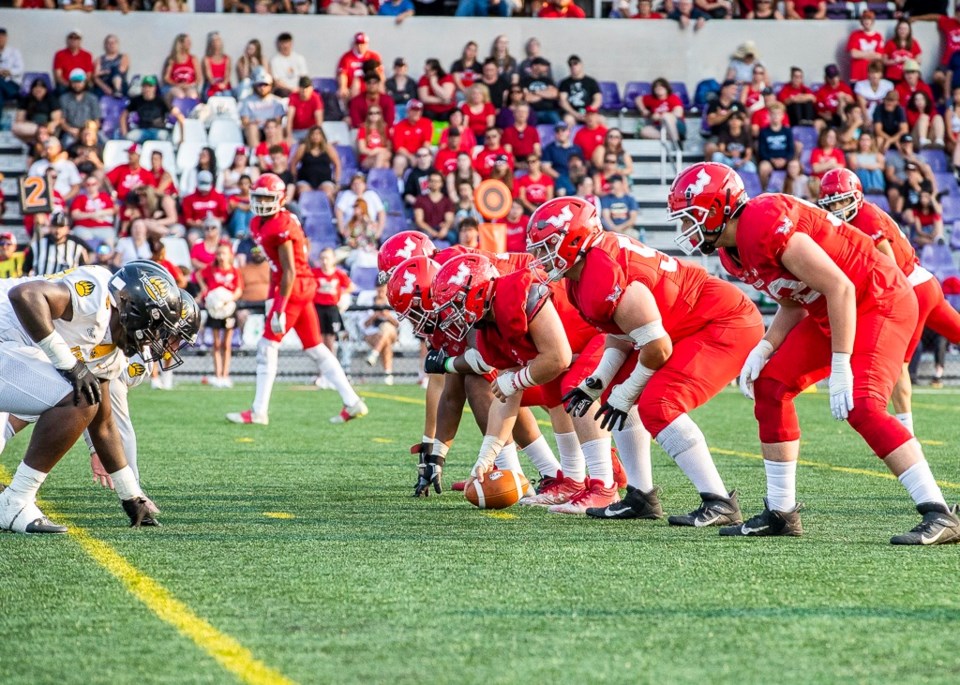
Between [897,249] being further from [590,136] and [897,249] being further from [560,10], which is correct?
[560,10]

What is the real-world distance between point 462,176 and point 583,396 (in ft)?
42.3

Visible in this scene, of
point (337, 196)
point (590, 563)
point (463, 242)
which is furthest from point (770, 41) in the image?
point (590, 563)

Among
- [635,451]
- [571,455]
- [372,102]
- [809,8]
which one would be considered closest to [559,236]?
[635,451]

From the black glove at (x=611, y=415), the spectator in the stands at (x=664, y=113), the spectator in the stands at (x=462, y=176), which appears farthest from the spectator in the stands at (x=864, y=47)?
the black glove at (x=611, y=415)

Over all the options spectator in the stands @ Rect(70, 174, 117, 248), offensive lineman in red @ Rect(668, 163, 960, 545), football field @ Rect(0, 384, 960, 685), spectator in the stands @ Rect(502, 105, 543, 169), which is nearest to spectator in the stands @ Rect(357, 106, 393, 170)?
spectator in the stands @ Rect(502, 105, 543, 169)

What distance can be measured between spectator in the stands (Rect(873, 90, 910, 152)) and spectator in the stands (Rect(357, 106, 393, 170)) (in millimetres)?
7311

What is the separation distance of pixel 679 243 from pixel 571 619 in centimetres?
209

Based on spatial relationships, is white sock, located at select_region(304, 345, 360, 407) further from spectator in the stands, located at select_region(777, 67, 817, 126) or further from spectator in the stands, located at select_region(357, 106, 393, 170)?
spectator in the stands, located at select_region(777, 67, 817, 126)

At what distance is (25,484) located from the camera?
5812 mm

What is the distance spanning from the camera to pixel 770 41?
22250 millimetres

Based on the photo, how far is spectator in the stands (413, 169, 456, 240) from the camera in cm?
1859

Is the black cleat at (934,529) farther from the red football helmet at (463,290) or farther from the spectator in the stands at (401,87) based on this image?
the spectator in the stands at (401,87)

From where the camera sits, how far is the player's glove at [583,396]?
6.15 meters

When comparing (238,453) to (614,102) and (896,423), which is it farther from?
(614,102)
